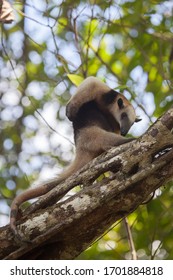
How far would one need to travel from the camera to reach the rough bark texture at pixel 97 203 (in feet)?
13.9

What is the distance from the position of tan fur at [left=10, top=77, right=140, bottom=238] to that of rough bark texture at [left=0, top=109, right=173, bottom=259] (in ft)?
1.71

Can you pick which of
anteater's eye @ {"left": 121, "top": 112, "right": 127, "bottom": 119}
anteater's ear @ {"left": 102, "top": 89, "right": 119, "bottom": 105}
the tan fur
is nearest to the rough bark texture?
the tan fur

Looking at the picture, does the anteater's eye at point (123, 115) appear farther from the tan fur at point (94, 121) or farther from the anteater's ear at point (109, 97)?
the anteater's ear at point (109, 97)

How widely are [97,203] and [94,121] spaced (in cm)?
150

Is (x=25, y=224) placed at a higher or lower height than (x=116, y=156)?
lower

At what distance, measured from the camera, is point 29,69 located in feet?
30.6

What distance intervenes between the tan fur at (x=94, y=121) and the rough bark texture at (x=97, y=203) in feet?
1.71

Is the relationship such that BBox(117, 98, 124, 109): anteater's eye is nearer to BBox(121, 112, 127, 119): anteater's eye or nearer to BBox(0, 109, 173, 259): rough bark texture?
BBox(121, 112, 127, 119): anteater's eye

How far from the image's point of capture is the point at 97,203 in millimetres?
4238

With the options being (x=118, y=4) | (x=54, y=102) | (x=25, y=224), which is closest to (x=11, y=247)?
(x=25, y=224)
